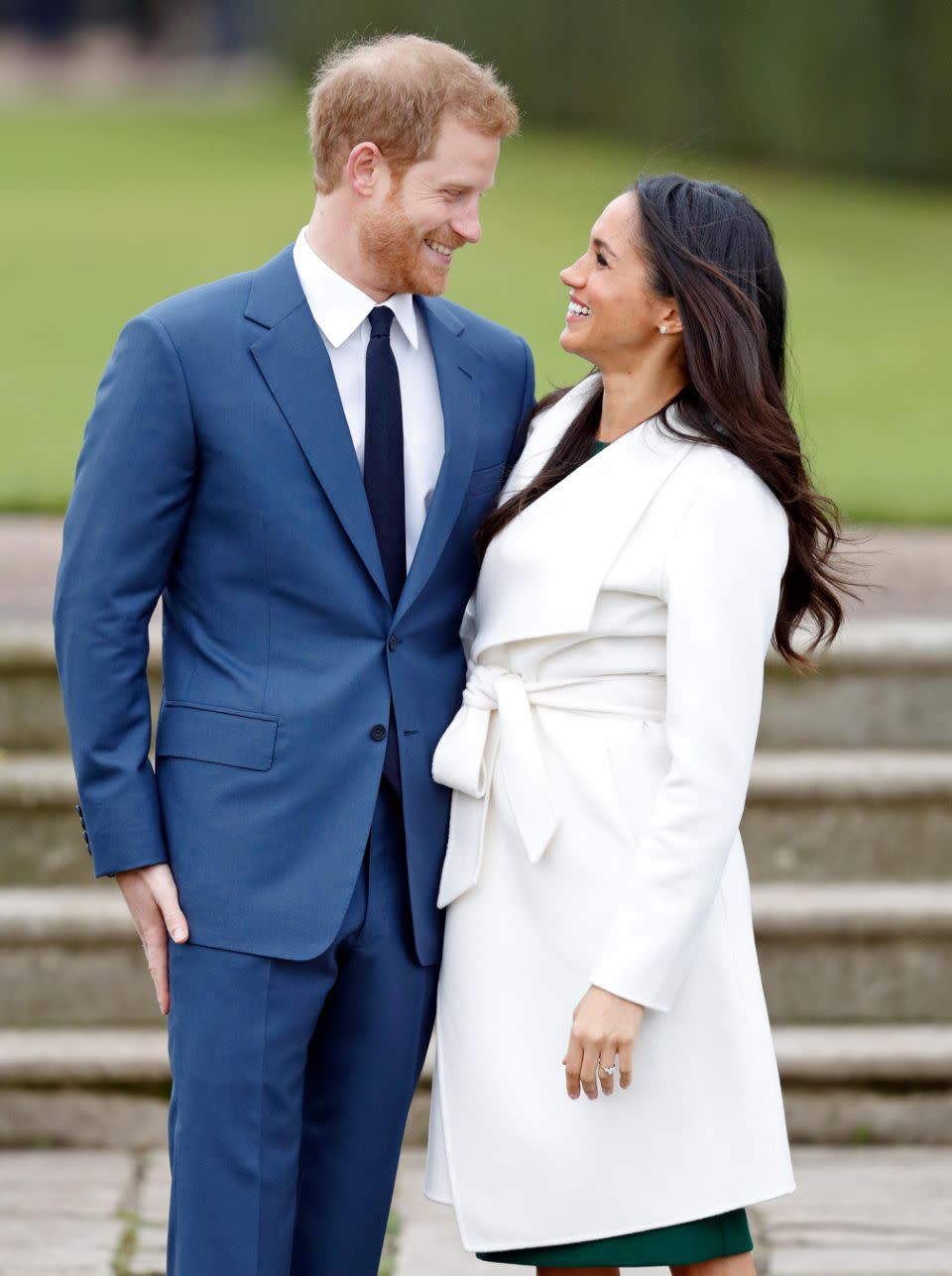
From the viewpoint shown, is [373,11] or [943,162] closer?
[943,162]

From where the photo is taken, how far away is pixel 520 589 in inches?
97.8

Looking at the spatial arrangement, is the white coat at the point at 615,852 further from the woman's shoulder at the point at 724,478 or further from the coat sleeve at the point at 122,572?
the coat sleeve at the point at 122,572

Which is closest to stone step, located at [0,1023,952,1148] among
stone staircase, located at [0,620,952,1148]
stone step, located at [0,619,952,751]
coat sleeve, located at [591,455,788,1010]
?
stone staircase, located at [0,620,952,1148]

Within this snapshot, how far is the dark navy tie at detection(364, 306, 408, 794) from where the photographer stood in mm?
2494

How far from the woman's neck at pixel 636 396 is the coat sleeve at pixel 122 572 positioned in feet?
1.81

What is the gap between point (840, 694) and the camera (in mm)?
4254

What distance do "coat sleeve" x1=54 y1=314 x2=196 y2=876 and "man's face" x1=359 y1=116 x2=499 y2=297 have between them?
0.30 m

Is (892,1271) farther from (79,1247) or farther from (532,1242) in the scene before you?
(79,1247)

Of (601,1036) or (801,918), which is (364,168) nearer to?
A: (601,1036)

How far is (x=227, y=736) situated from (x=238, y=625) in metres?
0.14

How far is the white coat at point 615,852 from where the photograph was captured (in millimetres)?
2330

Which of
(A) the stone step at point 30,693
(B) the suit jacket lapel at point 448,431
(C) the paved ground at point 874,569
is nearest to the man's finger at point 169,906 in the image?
(B) the suit jacket lapel at point 448,431

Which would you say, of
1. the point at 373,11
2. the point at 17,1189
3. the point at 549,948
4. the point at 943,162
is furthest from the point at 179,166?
the point at 549,948

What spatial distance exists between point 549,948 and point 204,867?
0.44 metres
